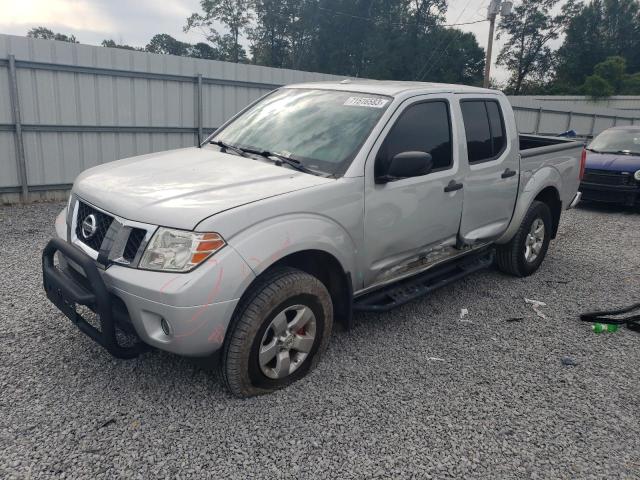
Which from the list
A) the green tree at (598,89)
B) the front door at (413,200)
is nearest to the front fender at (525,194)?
the front door at (413,200)

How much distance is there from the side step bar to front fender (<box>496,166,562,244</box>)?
28 centimetres

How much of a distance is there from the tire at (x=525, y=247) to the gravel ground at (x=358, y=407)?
0.98 metres

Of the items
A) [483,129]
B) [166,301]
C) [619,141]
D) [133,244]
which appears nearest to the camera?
[166,301]

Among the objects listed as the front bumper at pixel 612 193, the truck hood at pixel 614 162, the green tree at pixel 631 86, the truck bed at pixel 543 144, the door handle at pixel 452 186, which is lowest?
the front bumper at pixel 612 193

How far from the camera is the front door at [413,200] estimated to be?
3484 mm

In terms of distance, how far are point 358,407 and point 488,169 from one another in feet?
7.96

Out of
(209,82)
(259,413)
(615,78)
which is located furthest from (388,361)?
(615,78)

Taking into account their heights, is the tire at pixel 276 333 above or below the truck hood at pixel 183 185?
below

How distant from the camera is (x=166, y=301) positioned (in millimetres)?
2590

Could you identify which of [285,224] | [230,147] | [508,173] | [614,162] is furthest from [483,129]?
[614,162]

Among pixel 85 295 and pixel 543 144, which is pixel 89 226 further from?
pixel 543 144

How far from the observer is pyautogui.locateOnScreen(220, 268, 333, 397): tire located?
2877 millimetres

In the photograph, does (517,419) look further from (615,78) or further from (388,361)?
(615,78)

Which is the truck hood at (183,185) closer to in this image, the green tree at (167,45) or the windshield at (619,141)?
the windshield at (619,141)
